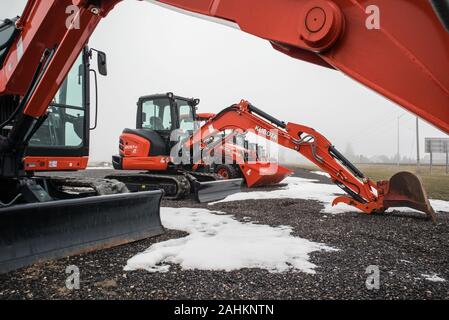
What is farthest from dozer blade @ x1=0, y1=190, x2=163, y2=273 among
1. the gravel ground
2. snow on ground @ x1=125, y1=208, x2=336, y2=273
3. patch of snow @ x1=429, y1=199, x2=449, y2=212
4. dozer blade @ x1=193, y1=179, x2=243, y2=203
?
patch of snow @ x1=429, y1=199, x2=449, y2=212

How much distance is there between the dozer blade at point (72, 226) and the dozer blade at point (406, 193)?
167 inches

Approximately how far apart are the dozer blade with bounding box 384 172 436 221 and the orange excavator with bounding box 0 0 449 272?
0.03m

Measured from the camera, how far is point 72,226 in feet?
12.1

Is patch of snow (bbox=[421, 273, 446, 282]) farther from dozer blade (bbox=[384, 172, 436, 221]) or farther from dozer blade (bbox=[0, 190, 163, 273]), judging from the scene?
dozer blade (bbox=[0, 190, 163, 273])

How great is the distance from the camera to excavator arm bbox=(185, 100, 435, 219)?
6.16 meters

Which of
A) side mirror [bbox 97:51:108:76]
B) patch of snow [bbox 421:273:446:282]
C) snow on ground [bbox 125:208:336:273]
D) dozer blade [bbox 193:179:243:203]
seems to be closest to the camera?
patch of snow [bbox 421:273:446:282]

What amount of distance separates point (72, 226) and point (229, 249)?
175 cm

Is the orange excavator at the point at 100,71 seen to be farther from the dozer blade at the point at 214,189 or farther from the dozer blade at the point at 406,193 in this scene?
the dozer blade at the point at 214,189

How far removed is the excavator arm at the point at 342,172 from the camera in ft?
20.2

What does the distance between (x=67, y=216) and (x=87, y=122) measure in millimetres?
2052

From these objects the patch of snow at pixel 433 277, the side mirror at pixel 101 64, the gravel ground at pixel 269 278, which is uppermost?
the side mirror at pixel 101 64

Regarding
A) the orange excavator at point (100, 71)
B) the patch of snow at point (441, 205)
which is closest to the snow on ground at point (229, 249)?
the orange excavator at point (100, 71)

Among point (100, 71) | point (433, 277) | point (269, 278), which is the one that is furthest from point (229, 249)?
point (100, 71)

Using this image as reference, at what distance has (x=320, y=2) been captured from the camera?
76.5 inches
